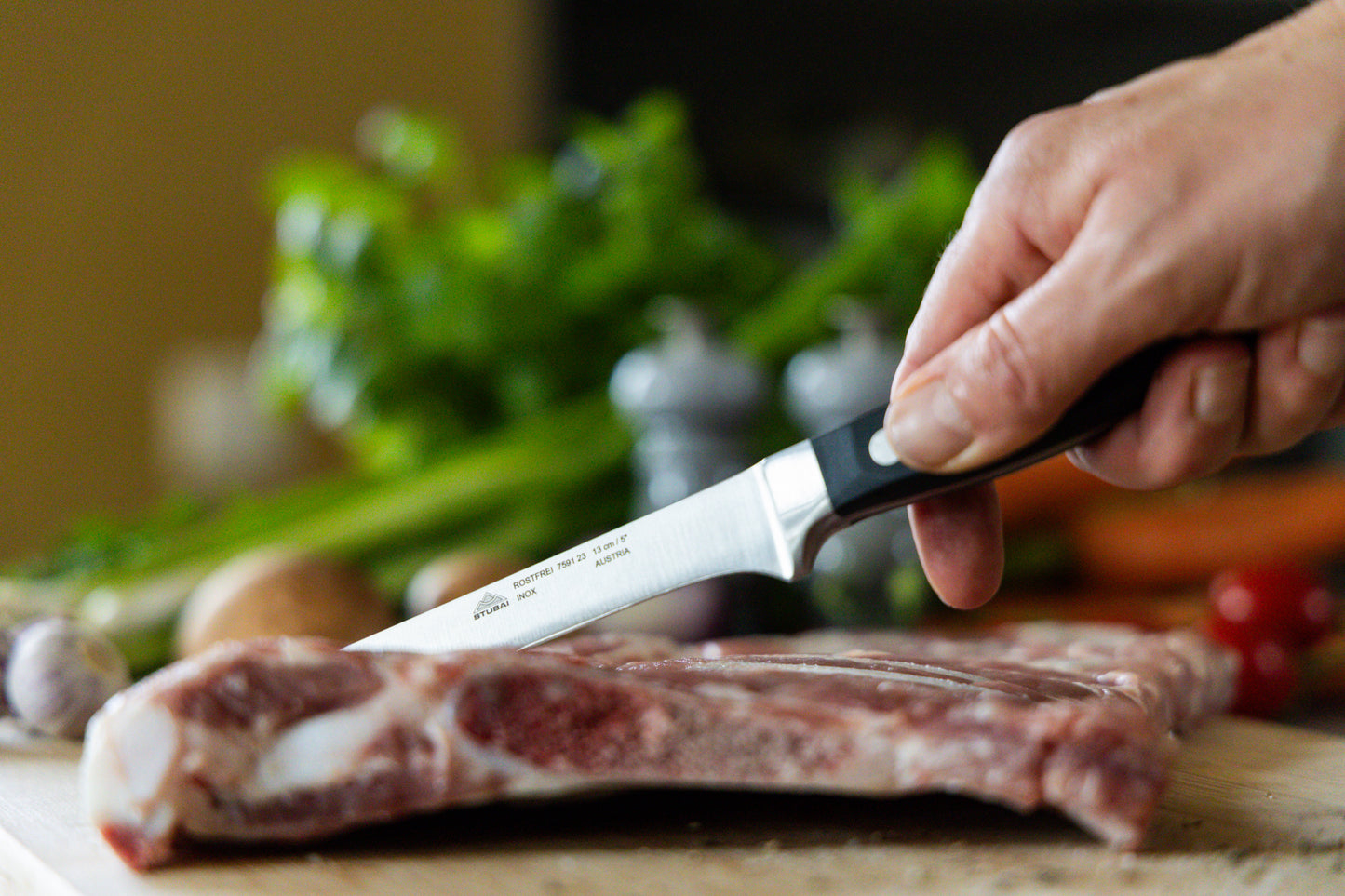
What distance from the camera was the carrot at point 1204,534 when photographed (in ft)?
8.71

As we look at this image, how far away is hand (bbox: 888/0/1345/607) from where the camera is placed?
102cm

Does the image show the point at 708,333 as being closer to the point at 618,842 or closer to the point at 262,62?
the point at 618,842

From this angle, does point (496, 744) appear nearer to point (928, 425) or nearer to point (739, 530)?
point (739, 530)

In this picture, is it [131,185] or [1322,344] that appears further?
[131,185]

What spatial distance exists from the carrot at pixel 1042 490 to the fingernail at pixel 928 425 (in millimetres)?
1591

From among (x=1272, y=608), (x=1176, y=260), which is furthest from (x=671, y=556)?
(x=1272, y=608)

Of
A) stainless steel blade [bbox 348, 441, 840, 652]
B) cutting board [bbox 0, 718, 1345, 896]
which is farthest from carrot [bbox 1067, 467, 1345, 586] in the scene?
stainless steel blade [bbox 348, 441, 840, 652]

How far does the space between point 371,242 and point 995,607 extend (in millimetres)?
1669

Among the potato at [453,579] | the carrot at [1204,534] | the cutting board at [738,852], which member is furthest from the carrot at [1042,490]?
the cutting board at [738,852]

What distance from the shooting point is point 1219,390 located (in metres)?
1.18

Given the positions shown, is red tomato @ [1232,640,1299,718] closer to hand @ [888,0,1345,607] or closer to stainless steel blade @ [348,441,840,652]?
hand @ [888,0,1345,607]

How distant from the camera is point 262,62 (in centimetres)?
690

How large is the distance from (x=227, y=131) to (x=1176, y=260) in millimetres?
6568

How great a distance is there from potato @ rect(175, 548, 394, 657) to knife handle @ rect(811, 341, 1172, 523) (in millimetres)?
1071
